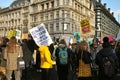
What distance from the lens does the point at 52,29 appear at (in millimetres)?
74062

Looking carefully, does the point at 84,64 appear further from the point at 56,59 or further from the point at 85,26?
the point at 85,26

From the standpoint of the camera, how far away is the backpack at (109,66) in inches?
278

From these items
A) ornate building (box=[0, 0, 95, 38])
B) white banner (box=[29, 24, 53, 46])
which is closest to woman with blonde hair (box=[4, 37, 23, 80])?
white banner (box=[29, 24, 53, 46])

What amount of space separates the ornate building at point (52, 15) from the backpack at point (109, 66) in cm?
6270

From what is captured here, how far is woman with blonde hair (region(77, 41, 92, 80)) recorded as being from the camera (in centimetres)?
879

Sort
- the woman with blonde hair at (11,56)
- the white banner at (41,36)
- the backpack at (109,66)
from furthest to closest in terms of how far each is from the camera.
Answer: the white banner at (41,36) < the woman with blonde hair at (11,56) < the backpack at (109,66)

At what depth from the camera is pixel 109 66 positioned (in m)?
Result: 7.07

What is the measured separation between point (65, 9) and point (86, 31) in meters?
55.4

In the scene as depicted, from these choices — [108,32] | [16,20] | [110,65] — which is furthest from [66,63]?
[108,32]

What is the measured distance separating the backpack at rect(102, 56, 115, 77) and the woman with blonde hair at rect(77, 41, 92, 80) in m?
1.67

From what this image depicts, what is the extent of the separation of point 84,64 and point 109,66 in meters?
1.84

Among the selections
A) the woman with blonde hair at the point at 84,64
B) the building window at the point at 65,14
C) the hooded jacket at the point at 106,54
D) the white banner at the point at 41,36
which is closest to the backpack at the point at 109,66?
the hooded jacket at the point at 106,54

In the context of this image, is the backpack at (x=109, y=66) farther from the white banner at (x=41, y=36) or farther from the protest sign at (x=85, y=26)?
the protest sign at (x=85, y=26)

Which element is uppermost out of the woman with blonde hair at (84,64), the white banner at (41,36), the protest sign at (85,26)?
the protest sign at (85,26)
